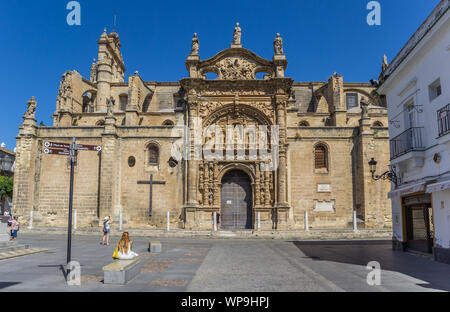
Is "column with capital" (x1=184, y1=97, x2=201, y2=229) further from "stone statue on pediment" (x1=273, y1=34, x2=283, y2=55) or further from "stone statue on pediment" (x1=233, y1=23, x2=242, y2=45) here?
"stone statue on pediment" (x1=273, y1=34, x2=283, y2=55)

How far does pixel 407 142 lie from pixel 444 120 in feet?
8.36

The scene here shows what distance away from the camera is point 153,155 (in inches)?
1005

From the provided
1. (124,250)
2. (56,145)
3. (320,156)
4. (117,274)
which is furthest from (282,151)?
(117,274)

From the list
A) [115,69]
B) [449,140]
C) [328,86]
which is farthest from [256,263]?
[115,69]

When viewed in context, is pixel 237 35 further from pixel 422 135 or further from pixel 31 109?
pixel 422 135

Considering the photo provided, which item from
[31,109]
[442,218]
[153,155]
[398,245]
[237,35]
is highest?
[237,35]

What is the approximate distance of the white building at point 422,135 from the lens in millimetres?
11297

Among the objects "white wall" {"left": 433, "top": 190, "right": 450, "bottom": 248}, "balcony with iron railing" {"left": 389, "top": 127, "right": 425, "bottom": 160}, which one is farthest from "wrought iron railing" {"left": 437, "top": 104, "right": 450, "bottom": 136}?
"white wall" {"left": 433, "top": 190, "right": 450, "bottom": 248}

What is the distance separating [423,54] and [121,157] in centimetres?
1906

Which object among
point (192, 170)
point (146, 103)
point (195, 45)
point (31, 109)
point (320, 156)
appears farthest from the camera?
point (146, 103)

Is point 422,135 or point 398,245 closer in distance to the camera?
point 422,135

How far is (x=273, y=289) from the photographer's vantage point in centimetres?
736

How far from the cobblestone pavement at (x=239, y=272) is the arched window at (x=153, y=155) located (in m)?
12.1

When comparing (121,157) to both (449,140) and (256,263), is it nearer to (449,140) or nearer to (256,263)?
(256,263)
